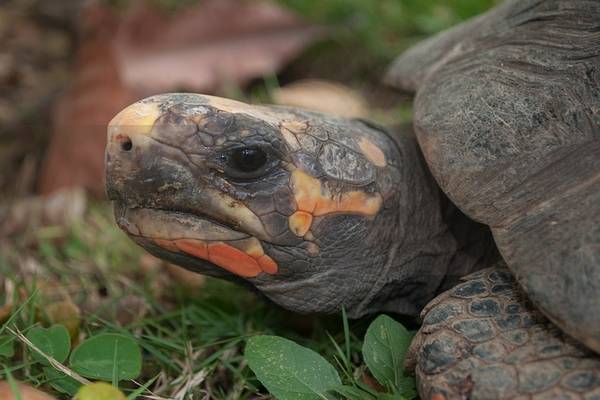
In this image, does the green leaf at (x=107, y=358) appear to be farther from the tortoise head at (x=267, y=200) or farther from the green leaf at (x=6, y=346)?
the tortoise head at (x=267, y=200)

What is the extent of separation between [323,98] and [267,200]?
2386 mm

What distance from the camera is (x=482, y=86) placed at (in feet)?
7.40

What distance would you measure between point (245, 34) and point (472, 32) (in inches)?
97.6

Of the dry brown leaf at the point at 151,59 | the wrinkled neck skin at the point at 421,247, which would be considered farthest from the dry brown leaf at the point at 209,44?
the wrinkled neck skin at the point at 421,247

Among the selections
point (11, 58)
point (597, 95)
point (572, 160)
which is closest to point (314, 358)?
point (572, 160)

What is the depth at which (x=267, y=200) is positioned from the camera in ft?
6.96

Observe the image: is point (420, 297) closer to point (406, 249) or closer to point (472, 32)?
point (406, 249)

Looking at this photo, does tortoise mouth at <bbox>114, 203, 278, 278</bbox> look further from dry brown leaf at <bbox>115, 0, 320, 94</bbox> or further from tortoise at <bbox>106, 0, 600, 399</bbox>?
dry brown leaf at <bbox>115, 0, 320, 94</bbox>

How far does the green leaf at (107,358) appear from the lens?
2166mm

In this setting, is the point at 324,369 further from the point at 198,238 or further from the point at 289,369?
the point at 198,238

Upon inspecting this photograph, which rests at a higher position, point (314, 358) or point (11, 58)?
point (314, 358)

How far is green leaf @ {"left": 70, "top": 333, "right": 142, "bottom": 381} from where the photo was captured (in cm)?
217

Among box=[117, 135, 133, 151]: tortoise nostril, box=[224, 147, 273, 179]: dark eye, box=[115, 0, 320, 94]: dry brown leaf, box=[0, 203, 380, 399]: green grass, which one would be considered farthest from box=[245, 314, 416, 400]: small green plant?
box=[115, 0, 320, 94]: dry brown leaf

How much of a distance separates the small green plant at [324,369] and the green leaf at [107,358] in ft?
1.08
